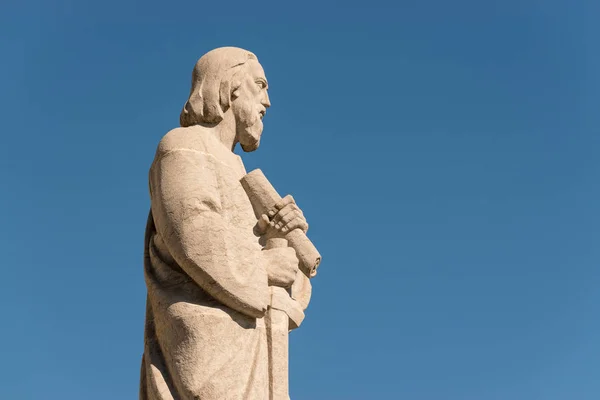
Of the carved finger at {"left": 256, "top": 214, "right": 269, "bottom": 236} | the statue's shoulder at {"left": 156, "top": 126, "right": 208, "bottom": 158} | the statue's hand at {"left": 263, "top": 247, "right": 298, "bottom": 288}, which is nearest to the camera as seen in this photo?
the statue's shoulder at {"left": 156, "top": 126, "right": 208, "bottom": 158}

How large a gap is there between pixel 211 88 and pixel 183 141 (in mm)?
819

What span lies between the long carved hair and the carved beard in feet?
0.89

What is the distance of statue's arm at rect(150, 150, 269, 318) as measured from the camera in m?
9.07

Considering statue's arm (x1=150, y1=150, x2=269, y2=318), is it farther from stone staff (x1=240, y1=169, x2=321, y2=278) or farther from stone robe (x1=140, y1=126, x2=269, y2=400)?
stone staff (x1=240, y1=169, x2=321, y2=278)

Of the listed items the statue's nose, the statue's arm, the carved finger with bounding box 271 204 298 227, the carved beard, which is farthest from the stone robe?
the statue's nose

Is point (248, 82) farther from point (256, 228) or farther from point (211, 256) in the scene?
point (211, 256)

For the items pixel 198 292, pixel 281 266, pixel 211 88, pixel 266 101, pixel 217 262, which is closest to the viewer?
pixel 217 262

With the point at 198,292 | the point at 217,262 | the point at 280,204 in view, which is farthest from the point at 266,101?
the point at 198,292

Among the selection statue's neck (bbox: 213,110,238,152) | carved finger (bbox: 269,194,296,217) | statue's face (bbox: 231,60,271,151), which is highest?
statue's face (bbox: 231,60,271,151)

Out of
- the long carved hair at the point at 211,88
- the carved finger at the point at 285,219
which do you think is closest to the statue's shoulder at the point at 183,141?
the long carved hair at the point at 211,88

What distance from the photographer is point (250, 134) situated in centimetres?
1039

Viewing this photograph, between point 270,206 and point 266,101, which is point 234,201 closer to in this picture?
point 270,206

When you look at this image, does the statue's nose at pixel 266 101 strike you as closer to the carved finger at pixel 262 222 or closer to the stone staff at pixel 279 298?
Answer: the stone staff at pixel 279 298

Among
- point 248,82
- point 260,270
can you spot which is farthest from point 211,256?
point 248,82
